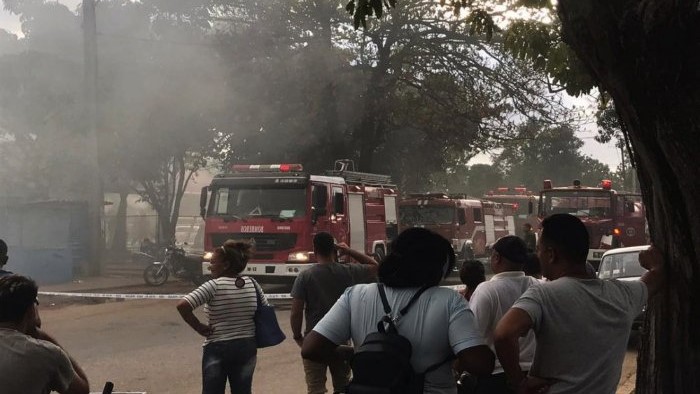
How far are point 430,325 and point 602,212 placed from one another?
1659cm

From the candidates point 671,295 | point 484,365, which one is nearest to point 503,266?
point 671,295

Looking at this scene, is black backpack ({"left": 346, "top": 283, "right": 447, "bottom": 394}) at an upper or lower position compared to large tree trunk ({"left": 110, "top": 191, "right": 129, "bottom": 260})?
upper

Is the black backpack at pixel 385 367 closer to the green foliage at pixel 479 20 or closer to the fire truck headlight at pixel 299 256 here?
the green foliage at pixel 479 20

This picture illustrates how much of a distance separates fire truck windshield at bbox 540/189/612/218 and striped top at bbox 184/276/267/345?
14.4m

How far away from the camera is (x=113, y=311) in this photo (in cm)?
1312

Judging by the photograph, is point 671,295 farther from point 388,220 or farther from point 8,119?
Result: point 8,119

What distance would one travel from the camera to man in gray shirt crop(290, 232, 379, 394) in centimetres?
520

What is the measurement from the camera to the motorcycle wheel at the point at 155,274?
16984mm

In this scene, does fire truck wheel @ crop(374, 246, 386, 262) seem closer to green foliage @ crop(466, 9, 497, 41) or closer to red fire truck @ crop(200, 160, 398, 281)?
red fire truck @ crop(200, 160, 398, 281)

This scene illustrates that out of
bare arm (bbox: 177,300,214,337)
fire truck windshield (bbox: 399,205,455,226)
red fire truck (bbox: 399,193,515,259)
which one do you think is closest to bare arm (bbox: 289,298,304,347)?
bare arm (bbox: 177,300,214,337)

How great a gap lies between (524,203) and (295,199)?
22443mm

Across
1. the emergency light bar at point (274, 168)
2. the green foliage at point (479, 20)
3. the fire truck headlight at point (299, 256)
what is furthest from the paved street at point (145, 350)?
the green foliage at point (479, 20)

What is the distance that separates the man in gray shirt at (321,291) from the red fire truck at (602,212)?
1323 cm

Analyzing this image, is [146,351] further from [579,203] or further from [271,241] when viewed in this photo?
[579,203]
